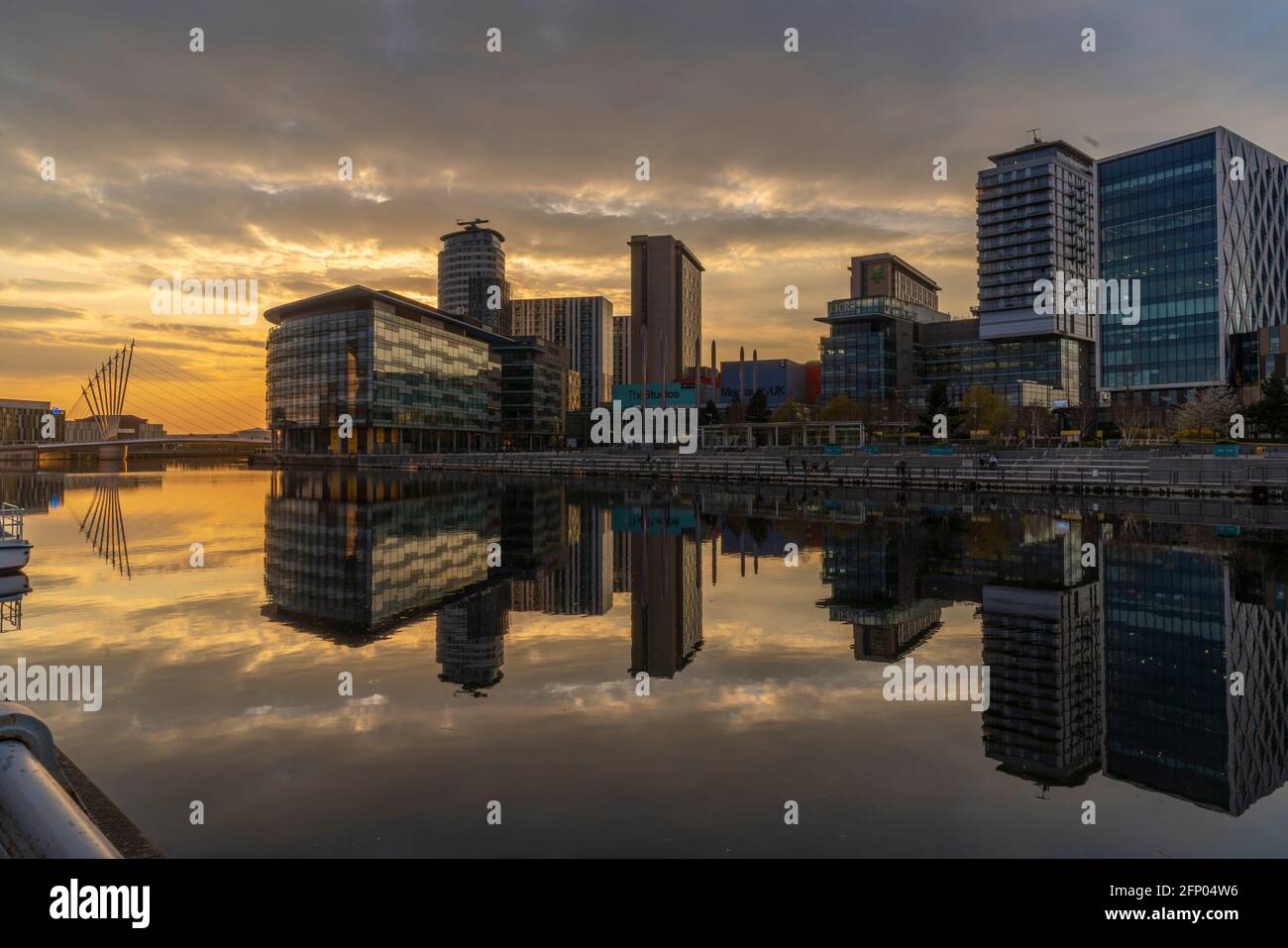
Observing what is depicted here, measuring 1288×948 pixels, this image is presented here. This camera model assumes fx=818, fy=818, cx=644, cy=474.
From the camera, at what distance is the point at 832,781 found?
8844 mm

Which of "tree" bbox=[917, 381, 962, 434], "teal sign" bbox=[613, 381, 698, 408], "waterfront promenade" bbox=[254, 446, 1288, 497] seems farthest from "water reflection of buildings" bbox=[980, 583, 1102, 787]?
"teal sign" bbox=[613, 381, 698, 408]

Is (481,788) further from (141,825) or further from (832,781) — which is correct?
(832,781)

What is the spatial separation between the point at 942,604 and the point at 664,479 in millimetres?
60662

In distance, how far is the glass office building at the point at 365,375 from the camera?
451 ft

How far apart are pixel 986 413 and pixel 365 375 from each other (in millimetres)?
100167

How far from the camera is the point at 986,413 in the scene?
126250 mm

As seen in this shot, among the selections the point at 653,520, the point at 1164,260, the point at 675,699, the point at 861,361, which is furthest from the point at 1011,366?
the point at 675,699

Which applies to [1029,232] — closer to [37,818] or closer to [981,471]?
[981,471]

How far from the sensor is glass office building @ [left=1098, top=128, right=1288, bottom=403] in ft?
399

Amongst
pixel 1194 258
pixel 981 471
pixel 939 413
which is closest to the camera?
pixel 981 471

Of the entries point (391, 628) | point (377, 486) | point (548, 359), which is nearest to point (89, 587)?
point (391, 628)

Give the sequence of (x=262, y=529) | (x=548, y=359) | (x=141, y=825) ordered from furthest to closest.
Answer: (x=548, y=359)
(x=262, y=529)
(x=141, y=825)

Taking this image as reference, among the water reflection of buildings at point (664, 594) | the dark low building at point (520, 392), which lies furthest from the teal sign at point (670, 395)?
the water reflection of buildings at point (664, 594)

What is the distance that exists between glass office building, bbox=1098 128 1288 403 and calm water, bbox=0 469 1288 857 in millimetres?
116586
